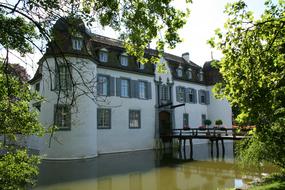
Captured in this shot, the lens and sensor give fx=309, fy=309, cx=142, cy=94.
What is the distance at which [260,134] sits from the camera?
25.7 feet

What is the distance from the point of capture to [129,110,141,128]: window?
22.6m

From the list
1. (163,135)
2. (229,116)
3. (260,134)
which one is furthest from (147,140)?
(260,134)

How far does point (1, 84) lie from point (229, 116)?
28.5m

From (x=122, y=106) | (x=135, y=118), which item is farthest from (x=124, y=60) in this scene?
(x=135, y=118)

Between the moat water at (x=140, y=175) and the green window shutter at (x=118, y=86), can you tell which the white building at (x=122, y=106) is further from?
the moat water at (x=140, y=175)

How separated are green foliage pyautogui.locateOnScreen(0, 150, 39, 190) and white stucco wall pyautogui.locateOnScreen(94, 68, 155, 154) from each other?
14443mm

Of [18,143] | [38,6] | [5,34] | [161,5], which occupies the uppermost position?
[161,5]

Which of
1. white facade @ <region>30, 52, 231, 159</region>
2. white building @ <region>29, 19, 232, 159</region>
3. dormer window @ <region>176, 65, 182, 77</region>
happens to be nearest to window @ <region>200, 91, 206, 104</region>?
white building @ <region>29, 19, 232, 159</region>

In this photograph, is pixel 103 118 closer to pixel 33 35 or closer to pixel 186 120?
pixel 186 120

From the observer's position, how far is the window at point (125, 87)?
2219cm

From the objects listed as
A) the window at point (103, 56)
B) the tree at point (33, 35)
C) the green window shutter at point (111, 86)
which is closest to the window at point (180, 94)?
the green window shutter at point (111, 86)

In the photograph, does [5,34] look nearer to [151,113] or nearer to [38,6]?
[38,6]

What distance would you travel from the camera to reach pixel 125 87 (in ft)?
73.5

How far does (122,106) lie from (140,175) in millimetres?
9850
